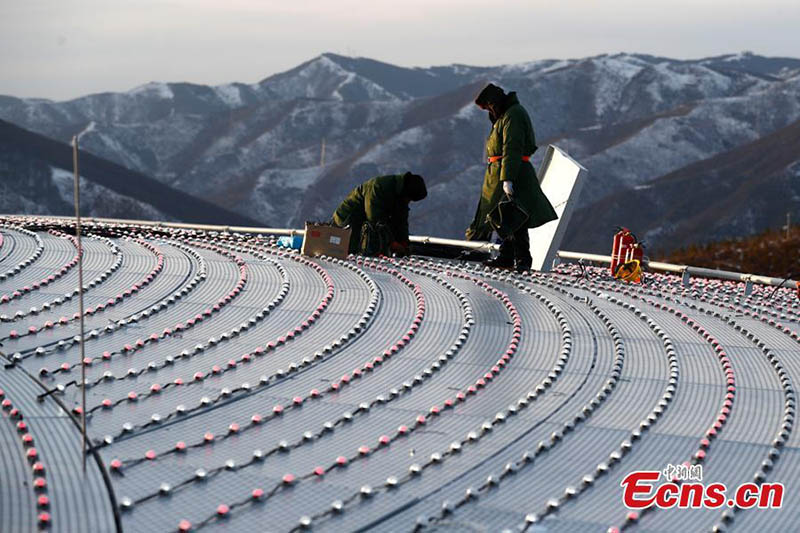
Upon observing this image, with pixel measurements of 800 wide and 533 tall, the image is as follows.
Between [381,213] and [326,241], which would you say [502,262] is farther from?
[326,241]

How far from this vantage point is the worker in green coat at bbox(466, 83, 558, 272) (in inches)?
454

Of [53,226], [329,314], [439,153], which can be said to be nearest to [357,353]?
[329,314]

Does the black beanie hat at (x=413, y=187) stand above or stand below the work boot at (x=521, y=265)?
above

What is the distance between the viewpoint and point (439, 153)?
88875 millimetres

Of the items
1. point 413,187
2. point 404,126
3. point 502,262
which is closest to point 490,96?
point 413,187

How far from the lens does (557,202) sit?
1280 cm

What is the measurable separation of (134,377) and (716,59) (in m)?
138

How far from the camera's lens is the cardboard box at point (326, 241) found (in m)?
12.1

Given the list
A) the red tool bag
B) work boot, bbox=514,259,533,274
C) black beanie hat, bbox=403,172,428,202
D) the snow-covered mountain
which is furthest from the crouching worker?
the snow-covered mountain

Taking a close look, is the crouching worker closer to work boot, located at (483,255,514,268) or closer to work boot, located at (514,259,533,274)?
work boot, located at (483,255,514,268)

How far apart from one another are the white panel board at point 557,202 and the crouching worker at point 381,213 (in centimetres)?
135

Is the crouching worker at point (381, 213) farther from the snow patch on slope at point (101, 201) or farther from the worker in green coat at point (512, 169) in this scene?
the snow patch on slope at point (101, 201)

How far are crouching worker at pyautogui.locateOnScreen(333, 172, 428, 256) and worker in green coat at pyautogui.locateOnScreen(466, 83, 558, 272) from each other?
87 cm

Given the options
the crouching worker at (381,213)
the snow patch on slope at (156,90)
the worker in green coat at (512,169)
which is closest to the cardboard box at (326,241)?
the crouching worker at (381,213)
